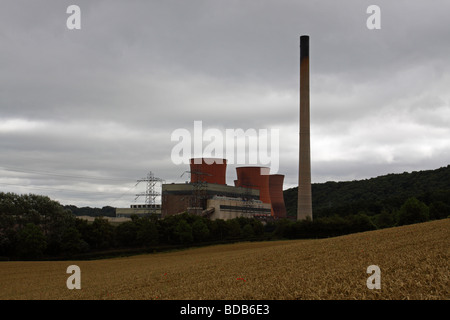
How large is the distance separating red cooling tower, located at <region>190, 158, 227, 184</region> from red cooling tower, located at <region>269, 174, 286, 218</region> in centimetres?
2157

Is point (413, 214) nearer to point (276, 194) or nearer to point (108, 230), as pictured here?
point (276, 194)

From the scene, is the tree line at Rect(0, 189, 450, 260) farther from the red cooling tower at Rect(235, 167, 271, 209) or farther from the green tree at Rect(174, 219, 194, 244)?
the red cooling tower at Rect(235, 167, 271, 209)

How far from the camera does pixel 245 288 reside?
16391 millimetres

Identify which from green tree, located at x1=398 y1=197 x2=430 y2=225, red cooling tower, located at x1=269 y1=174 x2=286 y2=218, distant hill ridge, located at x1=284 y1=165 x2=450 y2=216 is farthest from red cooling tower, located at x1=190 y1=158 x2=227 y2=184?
green tree, located at x1=398 y1=197 x2=430 y2=225

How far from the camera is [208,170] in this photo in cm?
10594

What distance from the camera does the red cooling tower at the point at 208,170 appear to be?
10362 centimetres

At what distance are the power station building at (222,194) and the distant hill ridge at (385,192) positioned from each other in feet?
60.2

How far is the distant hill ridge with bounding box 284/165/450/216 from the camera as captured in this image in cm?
11594

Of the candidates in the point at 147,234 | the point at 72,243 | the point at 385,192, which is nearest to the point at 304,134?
the point at 147,234

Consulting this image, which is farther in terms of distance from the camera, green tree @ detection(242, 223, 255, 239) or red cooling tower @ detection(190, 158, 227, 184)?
red cooling tower @ detection(190, 158, 227, 184)

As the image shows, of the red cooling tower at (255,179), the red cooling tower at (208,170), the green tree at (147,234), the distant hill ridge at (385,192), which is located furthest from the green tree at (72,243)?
the distant hill ridge at (385,192)

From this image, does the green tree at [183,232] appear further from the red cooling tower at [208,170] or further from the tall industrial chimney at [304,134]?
the red cooling tower at [208,170]

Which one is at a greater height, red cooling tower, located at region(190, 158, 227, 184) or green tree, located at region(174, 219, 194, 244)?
red cooling tower, located at region(190, 158, 227, 184)

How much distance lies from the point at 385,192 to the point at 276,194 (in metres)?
59.6
